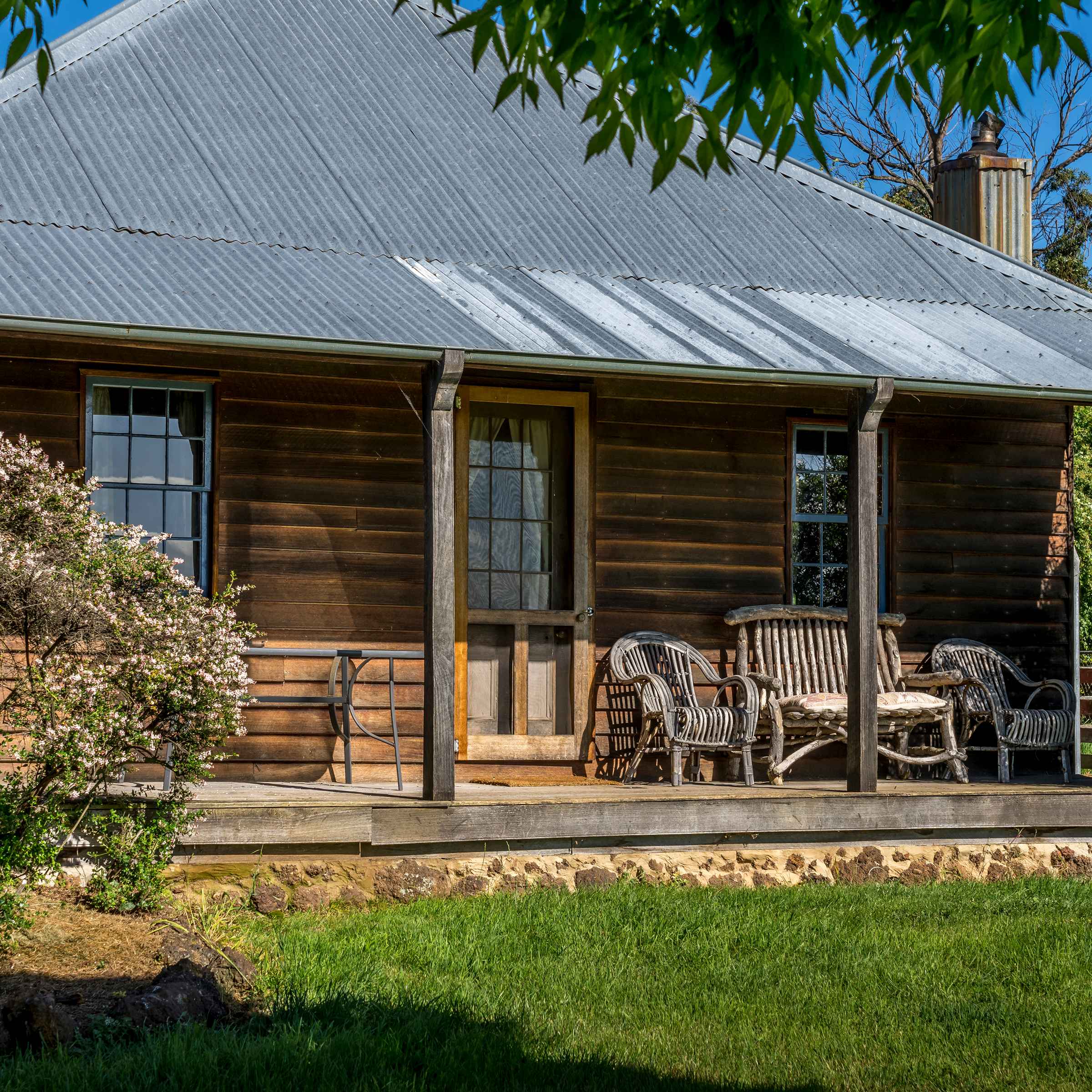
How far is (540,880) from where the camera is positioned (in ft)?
26.2

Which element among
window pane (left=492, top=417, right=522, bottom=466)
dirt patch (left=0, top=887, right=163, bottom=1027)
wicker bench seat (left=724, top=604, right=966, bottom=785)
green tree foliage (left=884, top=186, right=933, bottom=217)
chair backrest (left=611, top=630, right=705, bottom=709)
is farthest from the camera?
green tree foliage (left=884, top=186, right=933, bottom=217)

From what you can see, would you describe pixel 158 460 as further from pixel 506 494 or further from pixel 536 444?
pixel 536 444

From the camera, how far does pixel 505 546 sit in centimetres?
990

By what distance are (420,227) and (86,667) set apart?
4032 mm

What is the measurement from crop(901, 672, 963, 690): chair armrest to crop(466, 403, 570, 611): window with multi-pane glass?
2270 mm

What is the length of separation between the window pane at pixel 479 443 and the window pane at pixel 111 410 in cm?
216

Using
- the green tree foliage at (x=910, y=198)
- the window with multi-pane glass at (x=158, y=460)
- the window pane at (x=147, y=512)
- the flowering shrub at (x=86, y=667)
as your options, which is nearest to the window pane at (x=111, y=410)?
the window with multi-pane glass at (x=158, y=460)

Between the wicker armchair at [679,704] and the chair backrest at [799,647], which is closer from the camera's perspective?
the wicker armchair at [679,704]

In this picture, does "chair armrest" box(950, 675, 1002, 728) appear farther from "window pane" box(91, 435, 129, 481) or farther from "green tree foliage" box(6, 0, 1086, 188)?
"green tree foliage" box(6, 0, 1086, 188)

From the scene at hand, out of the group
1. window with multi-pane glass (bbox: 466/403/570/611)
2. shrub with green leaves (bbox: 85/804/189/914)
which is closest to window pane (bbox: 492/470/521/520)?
window with multi-pane glass (bbox: 466/403/570/611)

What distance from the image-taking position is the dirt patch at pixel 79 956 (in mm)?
5566

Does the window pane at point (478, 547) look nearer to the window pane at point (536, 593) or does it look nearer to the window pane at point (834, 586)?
the window pane at point (536, 593)

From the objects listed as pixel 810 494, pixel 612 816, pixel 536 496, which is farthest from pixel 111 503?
pixel 810 494

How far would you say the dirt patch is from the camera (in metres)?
5.57
